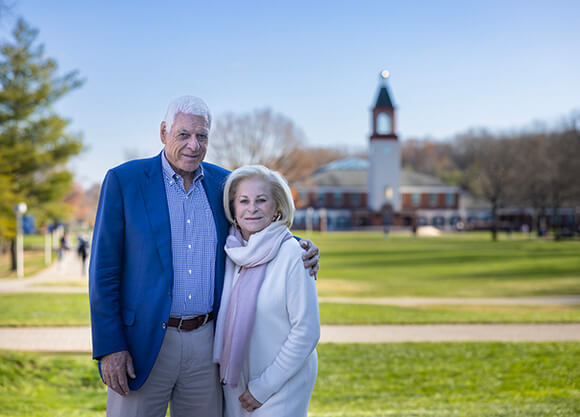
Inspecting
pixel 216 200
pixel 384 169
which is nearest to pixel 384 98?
pixel 384 169

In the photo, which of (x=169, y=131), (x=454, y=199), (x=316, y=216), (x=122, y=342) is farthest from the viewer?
(x=454, y=199)

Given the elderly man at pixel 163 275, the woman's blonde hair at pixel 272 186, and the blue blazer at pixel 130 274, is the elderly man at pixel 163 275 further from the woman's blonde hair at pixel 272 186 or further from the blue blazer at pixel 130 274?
the woman's blonde hair at pixel 272 186

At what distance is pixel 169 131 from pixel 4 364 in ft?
19.6

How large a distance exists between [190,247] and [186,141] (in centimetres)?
55

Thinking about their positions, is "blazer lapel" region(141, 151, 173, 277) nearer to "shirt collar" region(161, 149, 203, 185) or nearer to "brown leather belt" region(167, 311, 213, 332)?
"shirt collar" region(161, 149, 203, 185)

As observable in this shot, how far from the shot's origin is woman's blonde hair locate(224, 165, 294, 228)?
9.71ft

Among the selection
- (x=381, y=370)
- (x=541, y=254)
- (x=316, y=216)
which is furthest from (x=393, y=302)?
(x=316, y=216)

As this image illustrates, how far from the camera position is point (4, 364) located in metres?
7.48

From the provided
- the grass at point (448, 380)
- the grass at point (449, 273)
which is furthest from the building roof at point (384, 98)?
the grass at point (448, 380)

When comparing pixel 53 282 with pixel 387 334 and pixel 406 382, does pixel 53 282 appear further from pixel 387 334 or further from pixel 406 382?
pixel 406 382

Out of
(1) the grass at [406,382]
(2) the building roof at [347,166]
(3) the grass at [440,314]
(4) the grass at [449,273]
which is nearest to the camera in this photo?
(1) the grass at [406,382]

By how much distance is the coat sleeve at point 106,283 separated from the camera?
276 cm

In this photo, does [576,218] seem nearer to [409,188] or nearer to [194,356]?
[409,188]

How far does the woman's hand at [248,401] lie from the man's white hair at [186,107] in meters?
1.41
